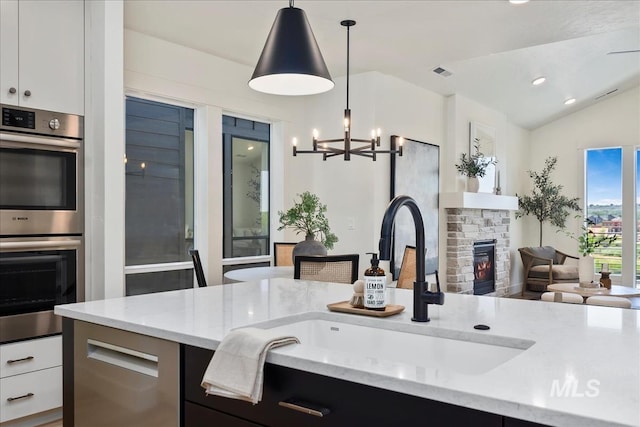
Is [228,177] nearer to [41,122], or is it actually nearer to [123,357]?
[41,122]

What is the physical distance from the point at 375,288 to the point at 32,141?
2434mm

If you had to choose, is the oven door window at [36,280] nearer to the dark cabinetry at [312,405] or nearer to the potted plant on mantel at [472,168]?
the dark cabinetry at [312,405]

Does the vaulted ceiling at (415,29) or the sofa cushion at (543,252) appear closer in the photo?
the vaulted ceiling at (415,29)

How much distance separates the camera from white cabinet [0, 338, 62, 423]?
293 centimetres

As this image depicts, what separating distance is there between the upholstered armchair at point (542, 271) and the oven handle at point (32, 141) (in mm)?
6768

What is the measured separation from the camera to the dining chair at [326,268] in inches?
130

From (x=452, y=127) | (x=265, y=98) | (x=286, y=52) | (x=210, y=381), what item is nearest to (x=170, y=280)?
(x=265, y=98)

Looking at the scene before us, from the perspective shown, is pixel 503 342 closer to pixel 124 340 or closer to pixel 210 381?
pixel 210 381

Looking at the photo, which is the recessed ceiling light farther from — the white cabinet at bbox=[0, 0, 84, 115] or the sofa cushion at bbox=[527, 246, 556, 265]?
the white cabinet at bbox=[0, 0, 84, 115]

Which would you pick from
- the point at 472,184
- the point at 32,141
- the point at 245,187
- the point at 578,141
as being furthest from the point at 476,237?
the point at 32,141

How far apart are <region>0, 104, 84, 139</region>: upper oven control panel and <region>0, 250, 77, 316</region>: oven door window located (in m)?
0.72

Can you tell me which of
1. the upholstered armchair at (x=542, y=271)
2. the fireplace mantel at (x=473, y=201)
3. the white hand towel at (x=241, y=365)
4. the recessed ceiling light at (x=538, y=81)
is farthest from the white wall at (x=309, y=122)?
the white hand towel at (x=241, y=365)

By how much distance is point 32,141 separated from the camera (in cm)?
307

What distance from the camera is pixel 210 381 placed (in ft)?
4.00
